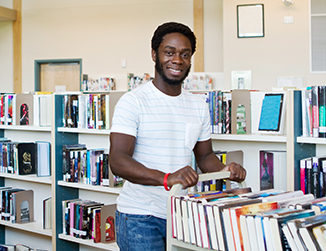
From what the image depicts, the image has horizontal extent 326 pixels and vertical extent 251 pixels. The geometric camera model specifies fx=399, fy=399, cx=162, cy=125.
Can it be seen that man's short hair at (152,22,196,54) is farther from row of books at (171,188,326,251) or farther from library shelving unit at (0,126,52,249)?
library shelving unit at (0,126,52,249)

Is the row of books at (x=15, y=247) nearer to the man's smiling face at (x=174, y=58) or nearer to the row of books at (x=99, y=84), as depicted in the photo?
the man's smiling face at (x=174, y=58)

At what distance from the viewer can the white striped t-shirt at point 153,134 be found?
155cm

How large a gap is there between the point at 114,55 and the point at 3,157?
4755 mm

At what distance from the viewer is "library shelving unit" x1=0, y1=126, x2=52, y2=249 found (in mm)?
3439

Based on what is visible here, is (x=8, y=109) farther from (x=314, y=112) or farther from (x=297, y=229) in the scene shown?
(x=297, y=229)

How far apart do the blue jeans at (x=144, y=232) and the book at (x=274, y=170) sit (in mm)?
881

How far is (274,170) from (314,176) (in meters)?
0.25

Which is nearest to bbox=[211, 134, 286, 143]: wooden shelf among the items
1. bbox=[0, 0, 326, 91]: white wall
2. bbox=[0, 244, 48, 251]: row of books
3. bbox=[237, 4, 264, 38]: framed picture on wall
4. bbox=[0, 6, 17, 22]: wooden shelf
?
bbox=[0, 244, 48, 251]: row of books

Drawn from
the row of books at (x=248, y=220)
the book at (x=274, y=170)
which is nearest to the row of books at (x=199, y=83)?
the book at (x=274, y=170)

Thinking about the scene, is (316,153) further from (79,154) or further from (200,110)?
(79,154)

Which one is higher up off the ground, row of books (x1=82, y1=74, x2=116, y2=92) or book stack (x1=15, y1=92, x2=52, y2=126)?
row of books (x1=82, y1=74, x2=116, y2=92)

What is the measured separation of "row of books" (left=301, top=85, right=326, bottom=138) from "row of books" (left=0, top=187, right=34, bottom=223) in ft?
8.33

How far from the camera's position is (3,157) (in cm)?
359

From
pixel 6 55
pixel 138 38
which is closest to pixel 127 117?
pixel 138 38
